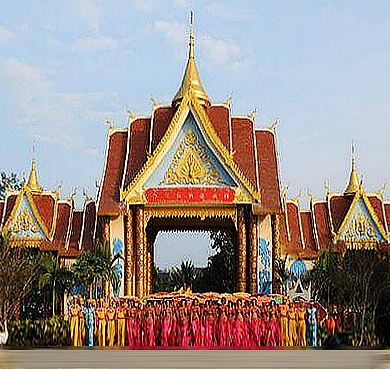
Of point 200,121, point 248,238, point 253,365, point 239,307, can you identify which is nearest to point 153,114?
point 200,121

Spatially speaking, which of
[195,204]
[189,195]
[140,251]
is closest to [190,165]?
[189,195]

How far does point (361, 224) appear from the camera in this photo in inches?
941

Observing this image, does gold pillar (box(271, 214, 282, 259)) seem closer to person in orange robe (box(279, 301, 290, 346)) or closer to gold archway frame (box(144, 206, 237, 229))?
gold archway frame (box(144, 206, 237, 229))

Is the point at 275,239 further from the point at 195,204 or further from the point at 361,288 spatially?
the point at 361,288

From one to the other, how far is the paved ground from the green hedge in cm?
380

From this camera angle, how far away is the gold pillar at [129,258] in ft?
70.5

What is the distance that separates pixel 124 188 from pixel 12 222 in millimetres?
4385

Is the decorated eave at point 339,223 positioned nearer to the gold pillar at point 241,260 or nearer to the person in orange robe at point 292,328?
the gold pillar at point 241,260

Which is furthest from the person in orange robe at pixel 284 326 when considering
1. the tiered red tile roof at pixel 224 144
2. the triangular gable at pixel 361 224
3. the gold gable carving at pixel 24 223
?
the gold gable carving at pixel 24 223

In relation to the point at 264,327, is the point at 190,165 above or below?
above

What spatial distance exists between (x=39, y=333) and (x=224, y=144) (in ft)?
31.9

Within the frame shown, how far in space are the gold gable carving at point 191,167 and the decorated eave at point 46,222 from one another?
407cm

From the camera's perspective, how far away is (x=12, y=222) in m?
23.3

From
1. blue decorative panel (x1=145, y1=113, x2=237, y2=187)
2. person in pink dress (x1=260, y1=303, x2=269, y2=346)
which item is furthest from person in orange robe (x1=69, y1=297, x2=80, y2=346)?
blue decorative panel (x1=145, y1=113, x2=237, y2=187)
